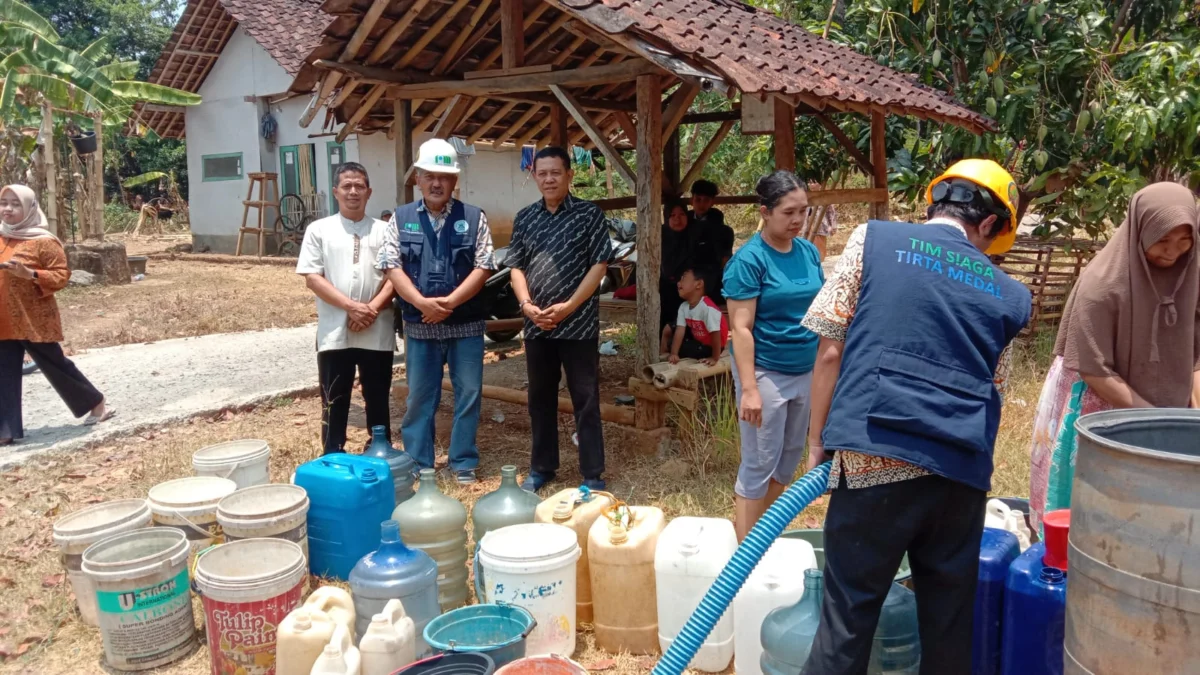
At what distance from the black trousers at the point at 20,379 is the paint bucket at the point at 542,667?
198 inches

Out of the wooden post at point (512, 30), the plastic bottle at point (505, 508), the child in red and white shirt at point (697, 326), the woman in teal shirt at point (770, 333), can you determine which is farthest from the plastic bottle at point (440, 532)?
the wooden post at point (512, 30)

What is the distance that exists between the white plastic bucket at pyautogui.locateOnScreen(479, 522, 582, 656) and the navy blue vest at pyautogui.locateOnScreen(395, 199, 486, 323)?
82.0 inches

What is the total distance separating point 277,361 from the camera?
932 cm

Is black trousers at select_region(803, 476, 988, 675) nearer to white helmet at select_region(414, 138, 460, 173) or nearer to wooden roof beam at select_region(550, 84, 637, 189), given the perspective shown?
white helmet at select_region(414, 138, 460, 173)

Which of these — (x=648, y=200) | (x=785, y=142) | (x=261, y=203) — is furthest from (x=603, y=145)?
(x=261, y=203)

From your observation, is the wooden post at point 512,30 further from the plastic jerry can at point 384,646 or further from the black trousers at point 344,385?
the plastic jerry can at point 384,646

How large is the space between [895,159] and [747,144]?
11691mm

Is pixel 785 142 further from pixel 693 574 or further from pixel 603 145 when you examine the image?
pixel 693 574

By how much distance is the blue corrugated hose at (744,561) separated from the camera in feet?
8.27

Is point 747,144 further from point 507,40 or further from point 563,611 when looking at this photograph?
point 563,611

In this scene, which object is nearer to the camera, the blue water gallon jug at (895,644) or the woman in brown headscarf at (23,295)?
the blue water gallon jug at (895,644)

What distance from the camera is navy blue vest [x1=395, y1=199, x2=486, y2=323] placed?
523cm

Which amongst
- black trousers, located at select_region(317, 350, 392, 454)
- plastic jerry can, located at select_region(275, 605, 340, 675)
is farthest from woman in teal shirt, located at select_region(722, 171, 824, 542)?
black trousers, located at select_region(317, 350, 392, 454)

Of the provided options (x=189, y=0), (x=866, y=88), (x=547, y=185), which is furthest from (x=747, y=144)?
(x=547, y=185)
